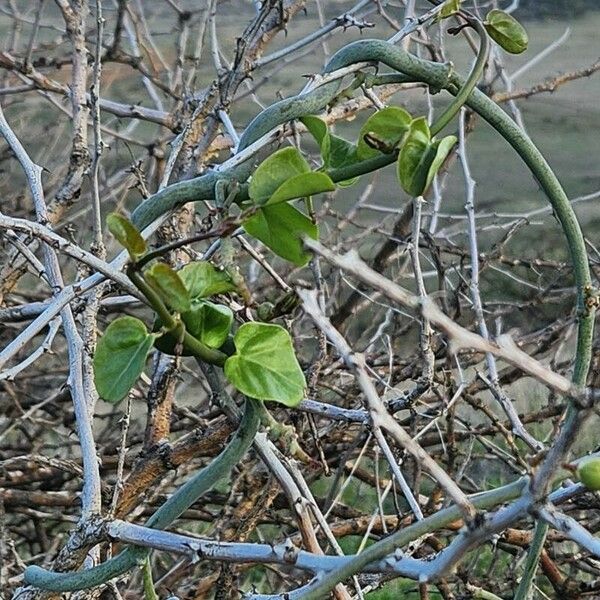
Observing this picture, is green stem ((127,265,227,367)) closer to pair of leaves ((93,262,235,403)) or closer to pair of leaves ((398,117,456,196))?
pair of leaves ((93,262,235,403))

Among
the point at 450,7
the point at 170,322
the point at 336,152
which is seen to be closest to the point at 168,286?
the point at 170,322

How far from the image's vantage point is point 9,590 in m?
1.33

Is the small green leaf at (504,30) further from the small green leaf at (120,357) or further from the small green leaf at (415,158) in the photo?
the small green leaf at (120,357)

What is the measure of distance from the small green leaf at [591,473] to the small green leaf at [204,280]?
0.60 feet

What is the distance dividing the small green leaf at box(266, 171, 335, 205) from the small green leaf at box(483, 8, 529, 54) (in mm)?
228

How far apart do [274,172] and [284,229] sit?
3 cm

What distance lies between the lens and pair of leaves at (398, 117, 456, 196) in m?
0.48

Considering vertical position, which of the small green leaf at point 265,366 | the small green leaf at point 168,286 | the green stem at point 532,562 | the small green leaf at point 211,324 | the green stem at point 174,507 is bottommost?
the green stem at point 532,562

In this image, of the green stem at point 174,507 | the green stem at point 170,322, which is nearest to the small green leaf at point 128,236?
the green stem at point 170,322

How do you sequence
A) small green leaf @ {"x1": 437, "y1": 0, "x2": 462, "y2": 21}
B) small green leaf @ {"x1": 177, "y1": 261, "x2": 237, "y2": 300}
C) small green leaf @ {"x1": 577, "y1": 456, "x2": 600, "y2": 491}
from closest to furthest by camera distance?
small green leaf @ {"x1": 577, "y1": 456, "x2": 600, "y2": 491} → small green leaf @ {"x1": 177, "y1": 261, "x2": 237, "y2": 300} → small green leaf @ {"x1": 437, "y1": 0, "x2": 462, "y2": 21}

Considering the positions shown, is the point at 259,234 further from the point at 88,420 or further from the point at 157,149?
the point at 157,149

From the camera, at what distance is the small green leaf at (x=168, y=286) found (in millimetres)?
428

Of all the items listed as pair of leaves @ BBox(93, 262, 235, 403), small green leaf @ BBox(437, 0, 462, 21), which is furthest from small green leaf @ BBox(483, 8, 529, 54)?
pair of leaves @ BBox(93, 262, 235, 403)

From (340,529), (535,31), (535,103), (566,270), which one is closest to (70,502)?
(340,529)
